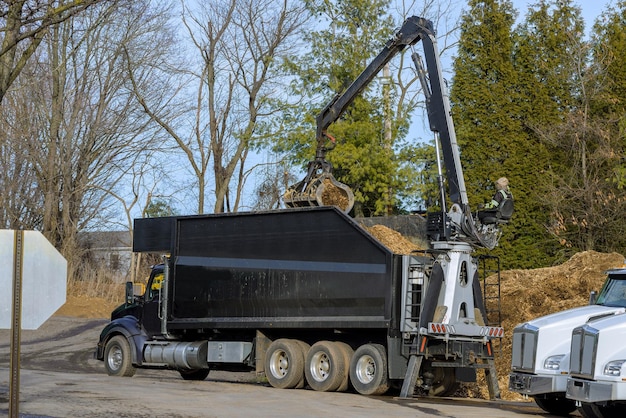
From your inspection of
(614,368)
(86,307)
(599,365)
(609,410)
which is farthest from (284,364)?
(86,307)

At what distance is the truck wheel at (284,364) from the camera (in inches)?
762

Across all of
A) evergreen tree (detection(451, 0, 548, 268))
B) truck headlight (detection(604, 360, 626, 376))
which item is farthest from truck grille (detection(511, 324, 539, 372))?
evergreen tree (detection(451, 0, 548, 268))

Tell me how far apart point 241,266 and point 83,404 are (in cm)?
684

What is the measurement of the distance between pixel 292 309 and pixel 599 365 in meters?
7.52

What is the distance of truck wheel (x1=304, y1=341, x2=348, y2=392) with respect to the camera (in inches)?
733

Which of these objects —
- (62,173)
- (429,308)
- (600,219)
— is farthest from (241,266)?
(62,173)

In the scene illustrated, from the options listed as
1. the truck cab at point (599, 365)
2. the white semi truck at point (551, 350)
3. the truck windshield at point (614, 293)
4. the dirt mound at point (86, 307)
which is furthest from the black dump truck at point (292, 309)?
the dirt mound at point (86, 307)

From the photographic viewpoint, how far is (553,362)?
1509cm

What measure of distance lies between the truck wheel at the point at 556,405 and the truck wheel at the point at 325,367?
4019 mm

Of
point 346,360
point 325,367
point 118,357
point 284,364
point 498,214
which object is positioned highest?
point 498,214

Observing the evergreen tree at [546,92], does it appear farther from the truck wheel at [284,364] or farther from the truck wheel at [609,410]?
the truck wheel at [609,410]

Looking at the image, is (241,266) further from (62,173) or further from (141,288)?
(62,173)

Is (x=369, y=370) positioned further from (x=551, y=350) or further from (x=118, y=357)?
(x=118, y=357)

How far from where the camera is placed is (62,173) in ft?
152
